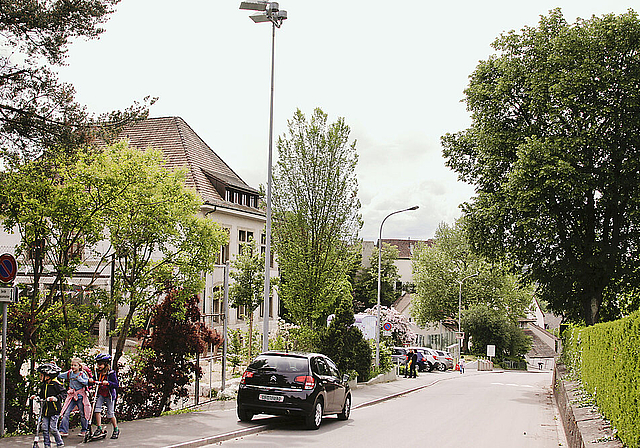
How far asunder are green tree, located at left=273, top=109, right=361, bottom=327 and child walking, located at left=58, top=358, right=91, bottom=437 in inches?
556

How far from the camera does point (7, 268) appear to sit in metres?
11.2

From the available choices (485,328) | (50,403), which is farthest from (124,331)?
(485,328)

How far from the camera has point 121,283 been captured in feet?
47.3

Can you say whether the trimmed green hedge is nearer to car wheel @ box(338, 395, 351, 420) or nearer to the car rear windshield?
the car rear windshield

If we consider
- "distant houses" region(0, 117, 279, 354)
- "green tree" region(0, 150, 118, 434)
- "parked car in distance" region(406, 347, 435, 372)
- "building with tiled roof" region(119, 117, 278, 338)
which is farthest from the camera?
"parked car in distance" region(406, 347, 435, 372)

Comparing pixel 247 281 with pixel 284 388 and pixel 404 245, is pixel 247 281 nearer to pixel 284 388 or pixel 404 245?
pixel 284 388

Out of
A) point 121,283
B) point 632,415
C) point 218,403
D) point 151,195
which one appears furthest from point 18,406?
point 632,415

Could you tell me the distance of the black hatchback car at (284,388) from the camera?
1449 cm

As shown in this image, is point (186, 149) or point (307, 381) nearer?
point (307, 381)

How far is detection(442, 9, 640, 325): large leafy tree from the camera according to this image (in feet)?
80.9

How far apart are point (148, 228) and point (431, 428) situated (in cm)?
836

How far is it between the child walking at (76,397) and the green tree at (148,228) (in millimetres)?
3237

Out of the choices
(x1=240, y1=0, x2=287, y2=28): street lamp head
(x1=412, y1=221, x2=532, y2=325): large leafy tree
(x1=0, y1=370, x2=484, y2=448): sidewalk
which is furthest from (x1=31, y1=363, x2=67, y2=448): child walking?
(x1=412, y1=221, x2=532, y2=325): large leafy tree

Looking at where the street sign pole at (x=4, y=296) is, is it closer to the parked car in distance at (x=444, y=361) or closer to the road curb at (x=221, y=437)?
the road curb at (x=221, y=437)
